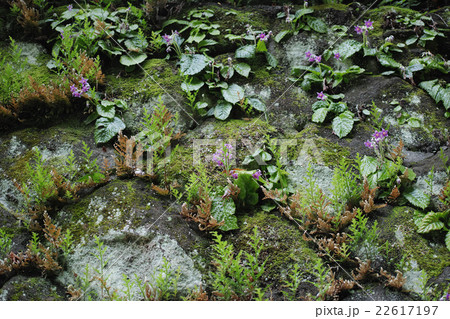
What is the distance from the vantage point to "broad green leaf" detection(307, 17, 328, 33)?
488 centimetres

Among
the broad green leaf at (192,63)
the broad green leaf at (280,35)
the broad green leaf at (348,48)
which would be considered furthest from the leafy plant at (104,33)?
the broad green leaf at (348,48)

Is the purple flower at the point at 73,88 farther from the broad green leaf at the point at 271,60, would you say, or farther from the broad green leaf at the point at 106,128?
the broad green leaf at the point at 271,60

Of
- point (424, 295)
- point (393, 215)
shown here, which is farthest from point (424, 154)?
point (424, 295)

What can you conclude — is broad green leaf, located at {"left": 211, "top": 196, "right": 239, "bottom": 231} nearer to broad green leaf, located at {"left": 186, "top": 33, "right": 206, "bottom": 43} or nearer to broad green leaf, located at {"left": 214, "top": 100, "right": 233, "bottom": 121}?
broad green leaf, located at {"left": 214, "top": 100, "right": 233, "bottom": 121}

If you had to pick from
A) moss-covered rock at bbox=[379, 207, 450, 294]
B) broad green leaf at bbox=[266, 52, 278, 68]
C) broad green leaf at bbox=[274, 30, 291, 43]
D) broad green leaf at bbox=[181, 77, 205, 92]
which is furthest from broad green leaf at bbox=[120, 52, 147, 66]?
moss-covered rock at bbox=[379, 207, 450, 294]

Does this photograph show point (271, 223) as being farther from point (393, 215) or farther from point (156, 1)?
point (156, 1)

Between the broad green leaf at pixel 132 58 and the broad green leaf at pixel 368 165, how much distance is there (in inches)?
127

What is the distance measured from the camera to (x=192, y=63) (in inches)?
176

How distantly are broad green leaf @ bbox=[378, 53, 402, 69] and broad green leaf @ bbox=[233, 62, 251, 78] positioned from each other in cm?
178

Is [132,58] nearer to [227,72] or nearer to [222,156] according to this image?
[227,72]

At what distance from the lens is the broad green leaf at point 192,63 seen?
439 centimetres

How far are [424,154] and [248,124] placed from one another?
2.02m

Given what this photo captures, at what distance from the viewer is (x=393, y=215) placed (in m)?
3.23
